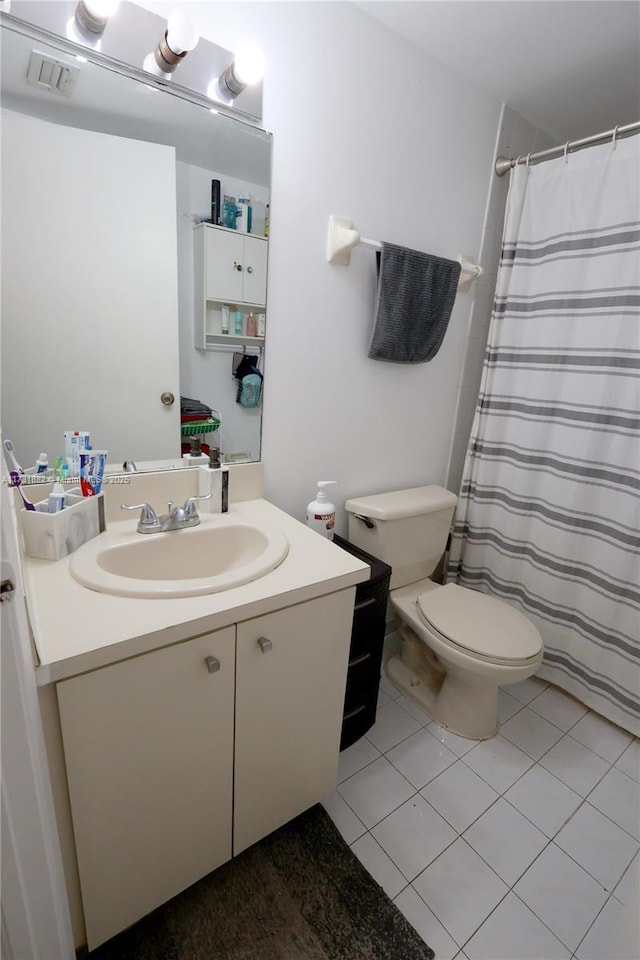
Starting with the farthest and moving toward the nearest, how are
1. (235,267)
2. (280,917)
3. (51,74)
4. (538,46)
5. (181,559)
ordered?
(538,46), (235,267), (181,559), (280,917), (51,74)

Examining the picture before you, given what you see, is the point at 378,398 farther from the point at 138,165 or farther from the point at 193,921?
the point at 193,921

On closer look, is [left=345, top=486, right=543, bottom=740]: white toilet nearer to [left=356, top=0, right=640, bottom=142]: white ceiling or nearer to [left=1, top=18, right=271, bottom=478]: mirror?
[left=1, top=18, right=271, bottom=478]: mirror

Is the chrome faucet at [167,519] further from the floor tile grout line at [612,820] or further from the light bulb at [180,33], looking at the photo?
the floor tile grout line at [612,820]

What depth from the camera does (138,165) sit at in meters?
1.04

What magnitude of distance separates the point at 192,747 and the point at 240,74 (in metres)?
1.51

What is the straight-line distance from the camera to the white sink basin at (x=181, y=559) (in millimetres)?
847

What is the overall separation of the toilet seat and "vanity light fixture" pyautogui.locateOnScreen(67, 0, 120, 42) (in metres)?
1.73

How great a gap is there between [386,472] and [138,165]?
123 cm

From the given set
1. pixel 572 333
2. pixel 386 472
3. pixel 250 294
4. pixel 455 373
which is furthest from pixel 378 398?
pixel 572 333

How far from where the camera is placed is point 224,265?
120 cm

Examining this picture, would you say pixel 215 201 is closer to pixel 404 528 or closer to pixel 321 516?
pixel 321 516

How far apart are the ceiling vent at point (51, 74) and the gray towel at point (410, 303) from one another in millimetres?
864

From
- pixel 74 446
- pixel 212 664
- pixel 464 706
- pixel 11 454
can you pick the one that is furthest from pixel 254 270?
pixel 464 706

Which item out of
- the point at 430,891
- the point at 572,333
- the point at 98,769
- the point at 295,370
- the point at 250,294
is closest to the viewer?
the point at 98,769
